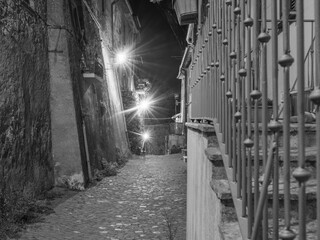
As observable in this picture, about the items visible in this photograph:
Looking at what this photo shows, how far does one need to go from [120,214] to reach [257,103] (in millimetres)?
5239

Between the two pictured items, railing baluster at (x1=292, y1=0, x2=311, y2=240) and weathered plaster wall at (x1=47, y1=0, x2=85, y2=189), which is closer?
railing baluster at (x1=292, y1=0, x2=311, y2=240)

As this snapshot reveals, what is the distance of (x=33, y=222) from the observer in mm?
5773

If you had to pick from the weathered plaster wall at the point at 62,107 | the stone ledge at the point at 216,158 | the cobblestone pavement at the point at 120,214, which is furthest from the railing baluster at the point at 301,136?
the weathered plaster wall at the point at 62,107

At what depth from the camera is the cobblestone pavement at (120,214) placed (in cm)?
529

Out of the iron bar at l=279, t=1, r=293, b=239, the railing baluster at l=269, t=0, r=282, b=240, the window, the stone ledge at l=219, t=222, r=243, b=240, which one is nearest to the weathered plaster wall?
the window

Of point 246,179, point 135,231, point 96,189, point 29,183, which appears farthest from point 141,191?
point 246,179

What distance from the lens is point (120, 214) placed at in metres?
6.41

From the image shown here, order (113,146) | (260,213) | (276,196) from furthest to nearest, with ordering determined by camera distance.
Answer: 1. (113,146)
2. (260,213)
3. (276,196)

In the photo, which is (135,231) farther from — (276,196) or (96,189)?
(276,196)

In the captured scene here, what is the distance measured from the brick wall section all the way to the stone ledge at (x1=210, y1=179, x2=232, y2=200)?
4.75 m

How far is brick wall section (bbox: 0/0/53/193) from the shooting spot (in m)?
6.30

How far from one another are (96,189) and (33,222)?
307cm

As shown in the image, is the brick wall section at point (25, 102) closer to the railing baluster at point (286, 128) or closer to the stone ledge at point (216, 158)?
the stone ledge at point (216, 158)

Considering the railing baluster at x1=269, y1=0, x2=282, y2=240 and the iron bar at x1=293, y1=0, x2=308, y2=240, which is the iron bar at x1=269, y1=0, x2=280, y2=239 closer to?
the railing baluster at x1=269, y1=0, x2=282, y2=240
